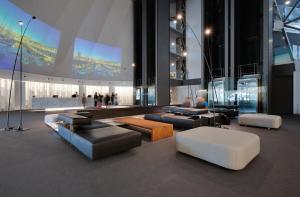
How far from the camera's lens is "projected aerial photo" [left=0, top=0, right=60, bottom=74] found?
9812 mm

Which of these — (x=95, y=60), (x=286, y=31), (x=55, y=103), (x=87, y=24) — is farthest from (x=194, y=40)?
(x=55, y=103)

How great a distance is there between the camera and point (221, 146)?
242 centimetres

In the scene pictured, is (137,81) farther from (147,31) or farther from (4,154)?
(4,154)

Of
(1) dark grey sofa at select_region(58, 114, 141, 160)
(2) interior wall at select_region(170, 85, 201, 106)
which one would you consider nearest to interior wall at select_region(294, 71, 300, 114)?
(2) interior wall at select_region(170, 85, 201, 106)

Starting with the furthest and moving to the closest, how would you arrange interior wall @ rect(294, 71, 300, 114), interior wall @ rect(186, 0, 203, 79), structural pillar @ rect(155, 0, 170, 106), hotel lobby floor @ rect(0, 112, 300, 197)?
interior wall @ rect(186, 0, 203, 79) < structural pillar @ rect(155, 0, 170, 106) < interior wall @ rect(294, 71, 300, 114) < hotel lobby floor @ rect(0, 112, 300, 197)

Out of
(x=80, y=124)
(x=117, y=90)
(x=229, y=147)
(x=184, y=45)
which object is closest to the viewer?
(x=229, y=147)

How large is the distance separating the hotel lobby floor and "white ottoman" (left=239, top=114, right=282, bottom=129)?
6.46 feet

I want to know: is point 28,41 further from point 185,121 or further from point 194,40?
point 194,40

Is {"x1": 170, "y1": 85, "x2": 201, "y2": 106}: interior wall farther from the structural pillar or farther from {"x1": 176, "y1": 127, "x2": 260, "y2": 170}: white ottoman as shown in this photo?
{"x1": 176, "y1": 127, "x2": 260, "y2": 170}: white ottoman

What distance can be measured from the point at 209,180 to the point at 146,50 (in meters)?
14.4

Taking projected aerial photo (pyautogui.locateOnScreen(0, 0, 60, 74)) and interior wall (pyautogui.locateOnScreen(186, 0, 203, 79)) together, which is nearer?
projected aerial photo (pyautogui.locateOnScreen(0, 0, 60, 74))

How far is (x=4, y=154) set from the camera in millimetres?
3105

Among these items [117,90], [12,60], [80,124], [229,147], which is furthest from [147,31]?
[229,147]

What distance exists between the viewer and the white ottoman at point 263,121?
5.17 meters
